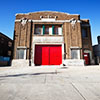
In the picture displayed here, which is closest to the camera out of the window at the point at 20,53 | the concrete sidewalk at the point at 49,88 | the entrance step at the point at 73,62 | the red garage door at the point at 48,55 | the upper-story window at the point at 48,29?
the concrete sidewalk at the point at 49,88

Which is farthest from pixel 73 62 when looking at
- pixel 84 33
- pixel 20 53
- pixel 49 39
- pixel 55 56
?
pixel 20 53

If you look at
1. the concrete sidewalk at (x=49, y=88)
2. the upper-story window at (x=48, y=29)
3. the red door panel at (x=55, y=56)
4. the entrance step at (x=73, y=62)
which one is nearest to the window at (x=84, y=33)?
the upper-story window at (x=48, y=29)

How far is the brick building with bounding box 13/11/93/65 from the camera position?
11016 mm

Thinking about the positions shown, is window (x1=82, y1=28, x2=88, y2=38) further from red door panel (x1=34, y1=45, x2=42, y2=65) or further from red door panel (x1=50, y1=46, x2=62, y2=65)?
red door panel (x1=34, y1=45, x2=42, y2=65)

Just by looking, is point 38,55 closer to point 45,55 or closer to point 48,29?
point 45,55

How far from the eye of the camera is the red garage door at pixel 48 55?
11.1 metres

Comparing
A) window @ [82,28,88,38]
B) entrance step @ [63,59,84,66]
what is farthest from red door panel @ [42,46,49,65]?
window @ [82,28,88,38]

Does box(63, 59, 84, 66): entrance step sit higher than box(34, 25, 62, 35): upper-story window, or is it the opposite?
box(34, 25, 62, 35): upper-story window

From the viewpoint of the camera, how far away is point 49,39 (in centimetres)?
1162

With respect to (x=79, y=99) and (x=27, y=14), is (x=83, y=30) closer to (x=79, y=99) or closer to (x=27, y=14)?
(x=27, y=14)

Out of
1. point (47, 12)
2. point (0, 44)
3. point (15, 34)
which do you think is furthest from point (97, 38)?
point (0, 44)

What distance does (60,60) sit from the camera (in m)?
11.2

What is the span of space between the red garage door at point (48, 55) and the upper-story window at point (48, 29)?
2.39m

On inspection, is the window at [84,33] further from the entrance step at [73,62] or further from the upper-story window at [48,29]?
the entrance step at [73,62]
